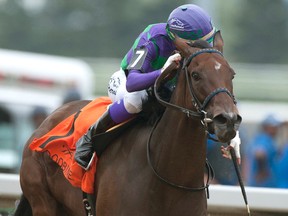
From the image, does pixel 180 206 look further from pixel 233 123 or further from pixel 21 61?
pixel 21 61

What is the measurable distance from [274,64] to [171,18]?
35.7 metres

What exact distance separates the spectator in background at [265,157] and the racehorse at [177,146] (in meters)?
5.84

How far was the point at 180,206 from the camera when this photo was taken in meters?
6.23

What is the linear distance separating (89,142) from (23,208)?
4.28 feet

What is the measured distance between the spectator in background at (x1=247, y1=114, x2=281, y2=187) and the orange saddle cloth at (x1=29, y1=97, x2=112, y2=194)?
5.17 meters

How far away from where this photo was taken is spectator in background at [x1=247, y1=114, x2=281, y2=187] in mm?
12336

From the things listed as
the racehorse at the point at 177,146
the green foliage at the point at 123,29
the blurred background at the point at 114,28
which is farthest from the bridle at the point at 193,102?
the green foliage at the point at 123,29

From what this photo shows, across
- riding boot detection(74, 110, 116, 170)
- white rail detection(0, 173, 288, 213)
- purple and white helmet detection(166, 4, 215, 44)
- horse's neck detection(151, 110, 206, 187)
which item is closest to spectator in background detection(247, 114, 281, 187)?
white rail detection(0, 173, 288, 213)

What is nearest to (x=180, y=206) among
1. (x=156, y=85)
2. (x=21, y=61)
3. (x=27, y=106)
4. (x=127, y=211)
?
(x=127, y=211)

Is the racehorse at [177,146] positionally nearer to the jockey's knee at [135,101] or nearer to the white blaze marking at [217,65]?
the white blaze marking at [217,65]

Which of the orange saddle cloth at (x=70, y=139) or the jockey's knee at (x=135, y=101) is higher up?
the jockey's knee at (x=135, y=101)

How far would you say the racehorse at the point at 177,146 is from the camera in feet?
18.9

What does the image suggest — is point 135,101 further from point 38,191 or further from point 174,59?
point 38,191

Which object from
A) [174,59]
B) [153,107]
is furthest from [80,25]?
[174,59]
